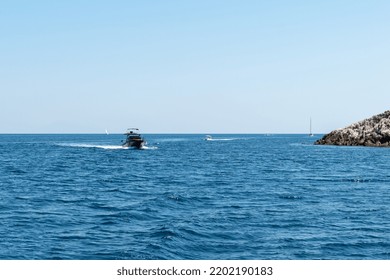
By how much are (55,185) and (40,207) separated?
13.4 metres

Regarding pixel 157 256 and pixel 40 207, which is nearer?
pixel 157 256

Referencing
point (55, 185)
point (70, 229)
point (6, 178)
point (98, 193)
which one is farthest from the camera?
point (6, 178)

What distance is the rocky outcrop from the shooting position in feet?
404

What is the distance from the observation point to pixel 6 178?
50.8 meters

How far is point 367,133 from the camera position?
130 metres

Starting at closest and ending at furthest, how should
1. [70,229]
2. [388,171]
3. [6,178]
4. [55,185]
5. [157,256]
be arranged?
[157,256] → [70,229] → [55,185] → [6,178] → [388,171]

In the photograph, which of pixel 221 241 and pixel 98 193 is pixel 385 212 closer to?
pixel 221 241

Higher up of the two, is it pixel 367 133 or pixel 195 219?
pixel 367 133

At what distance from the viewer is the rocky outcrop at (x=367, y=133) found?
123175 mm

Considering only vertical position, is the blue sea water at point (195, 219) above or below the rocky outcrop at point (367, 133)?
below

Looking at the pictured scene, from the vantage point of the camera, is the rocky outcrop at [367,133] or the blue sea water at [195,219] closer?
the blue sea water at [195,219]
